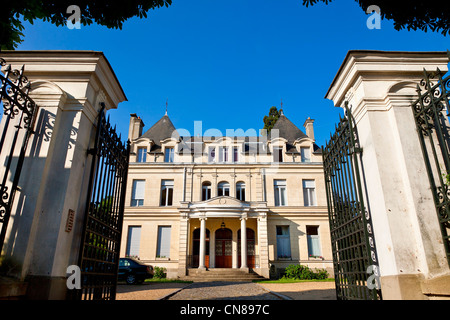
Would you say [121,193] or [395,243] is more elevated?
[121,193]

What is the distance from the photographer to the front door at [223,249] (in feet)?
67.4

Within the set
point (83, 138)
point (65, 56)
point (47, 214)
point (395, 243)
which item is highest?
point (65, 56)

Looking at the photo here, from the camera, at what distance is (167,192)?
860 inches

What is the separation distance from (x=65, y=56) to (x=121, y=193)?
2.33 meters

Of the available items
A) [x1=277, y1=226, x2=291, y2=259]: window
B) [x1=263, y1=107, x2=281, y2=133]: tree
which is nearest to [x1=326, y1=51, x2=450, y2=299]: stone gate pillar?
[x1=277, y1=226, x2=291, y2=259]: window

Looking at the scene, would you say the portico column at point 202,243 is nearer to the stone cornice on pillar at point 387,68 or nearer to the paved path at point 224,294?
the paved path at point 224,294

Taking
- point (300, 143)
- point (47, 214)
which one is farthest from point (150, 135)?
point (47, 214)

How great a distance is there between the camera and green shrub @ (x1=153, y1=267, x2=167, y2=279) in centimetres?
1909

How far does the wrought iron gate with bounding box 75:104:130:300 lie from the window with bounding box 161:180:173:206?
54.4ft

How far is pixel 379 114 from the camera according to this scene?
4.35m

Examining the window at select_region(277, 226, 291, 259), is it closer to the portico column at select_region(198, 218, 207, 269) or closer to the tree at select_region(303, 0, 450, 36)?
the portico column at select_region(198, 218, 207, 269)

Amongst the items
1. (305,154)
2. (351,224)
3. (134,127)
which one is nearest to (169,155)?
(134,127)

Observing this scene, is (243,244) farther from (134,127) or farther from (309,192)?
(134,127)
